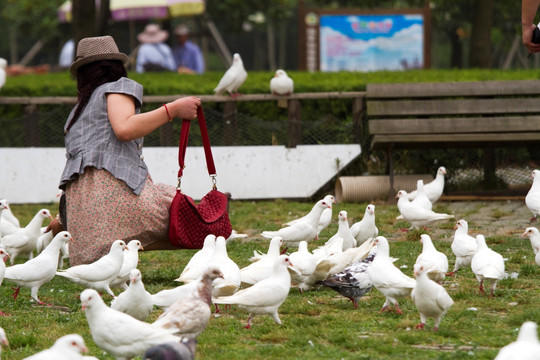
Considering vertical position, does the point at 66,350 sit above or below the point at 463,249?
above

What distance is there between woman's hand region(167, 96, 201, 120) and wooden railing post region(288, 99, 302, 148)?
546cm

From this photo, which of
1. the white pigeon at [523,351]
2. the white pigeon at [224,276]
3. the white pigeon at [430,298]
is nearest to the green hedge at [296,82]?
the white pigeon at [224,276]

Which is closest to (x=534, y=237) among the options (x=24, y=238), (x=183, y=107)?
(x=183, y=107)

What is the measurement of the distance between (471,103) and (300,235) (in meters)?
4.56

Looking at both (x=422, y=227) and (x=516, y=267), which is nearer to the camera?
(x=516, y=267)

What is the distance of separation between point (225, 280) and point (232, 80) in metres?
6.33

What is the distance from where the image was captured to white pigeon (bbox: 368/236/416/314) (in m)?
5.55

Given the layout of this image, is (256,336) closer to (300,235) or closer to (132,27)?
(300,235)

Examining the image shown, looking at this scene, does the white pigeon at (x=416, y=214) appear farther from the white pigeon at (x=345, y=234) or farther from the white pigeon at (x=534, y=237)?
the white pigeon at (x=534, y=237)

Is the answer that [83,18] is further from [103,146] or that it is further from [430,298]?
[430,298]

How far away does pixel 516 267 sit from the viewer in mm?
7062

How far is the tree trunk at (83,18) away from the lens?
43.2ft

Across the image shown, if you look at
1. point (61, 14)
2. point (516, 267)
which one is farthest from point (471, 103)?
point (61, 14)

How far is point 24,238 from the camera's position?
310 inches
